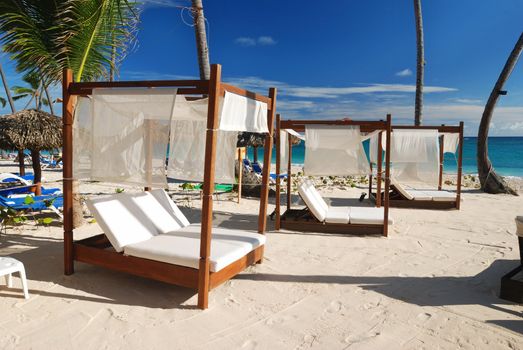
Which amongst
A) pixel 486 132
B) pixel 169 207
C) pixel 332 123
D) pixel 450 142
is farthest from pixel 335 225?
pixel 486 132

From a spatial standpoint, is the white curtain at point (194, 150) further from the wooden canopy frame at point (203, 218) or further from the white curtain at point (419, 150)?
the white curtain at point (419, 150)

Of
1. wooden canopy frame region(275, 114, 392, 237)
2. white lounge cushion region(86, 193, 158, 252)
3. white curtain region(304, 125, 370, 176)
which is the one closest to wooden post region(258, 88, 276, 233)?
white lounge cushion region(86, 193, 158, 252)

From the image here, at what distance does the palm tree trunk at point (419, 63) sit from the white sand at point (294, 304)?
27.2 feet

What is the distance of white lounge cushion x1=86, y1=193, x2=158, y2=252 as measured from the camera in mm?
3988

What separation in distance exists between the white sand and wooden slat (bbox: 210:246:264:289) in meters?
0.16

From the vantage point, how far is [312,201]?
21.9 ft

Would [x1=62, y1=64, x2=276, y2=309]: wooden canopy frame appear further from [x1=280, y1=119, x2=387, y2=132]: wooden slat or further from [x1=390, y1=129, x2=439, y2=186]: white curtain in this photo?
[x1=390, y1=129, x2=439, y2=186]: white curtain

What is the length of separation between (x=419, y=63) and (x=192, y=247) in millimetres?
12492

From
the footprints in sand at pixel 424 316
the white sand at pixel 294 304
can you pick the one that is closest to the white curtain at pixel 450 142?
the white sand at pixel 294 304

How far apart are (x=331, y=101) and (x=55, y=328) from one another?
6393 centimetres

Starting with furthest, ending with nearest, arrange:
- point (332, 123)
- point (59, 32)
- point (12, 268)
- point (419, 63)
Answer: point (419, 63) < point (332, 123) < point (59, 32) < point (12, 268)

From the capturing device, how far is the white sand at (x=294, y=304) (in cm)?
293

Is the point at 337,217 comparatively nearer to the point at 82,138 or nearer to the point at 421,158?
the point at 421,158

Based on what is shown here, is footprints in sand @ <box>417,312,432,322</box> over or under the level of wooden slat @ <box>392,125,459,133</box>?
under
